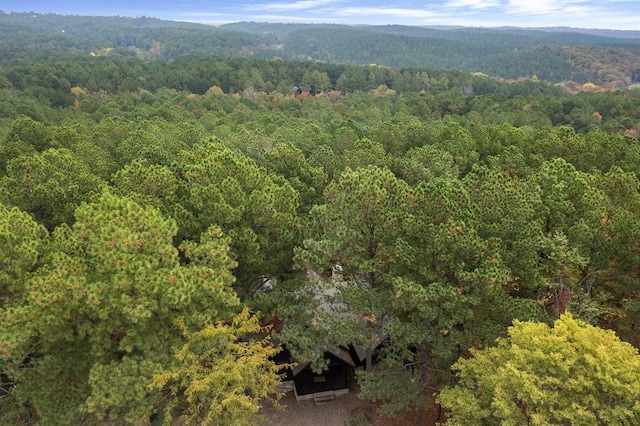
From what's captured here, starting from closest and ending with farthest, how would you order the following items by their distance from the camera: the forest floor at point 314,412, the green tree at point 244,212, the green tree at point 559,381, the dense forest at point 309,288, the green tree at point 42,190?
1. the green tree at point 559,381
2. the dense forest at point 309,288
3. the green tree at point 244,212
4. the green tree at point 42,190
5. the forest floor at point 314,412

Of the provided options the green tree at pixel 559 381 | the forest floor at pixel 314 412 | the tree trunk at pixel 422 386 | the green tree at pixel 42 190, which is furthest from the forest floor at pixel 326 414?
the green tree at pixel 42 190

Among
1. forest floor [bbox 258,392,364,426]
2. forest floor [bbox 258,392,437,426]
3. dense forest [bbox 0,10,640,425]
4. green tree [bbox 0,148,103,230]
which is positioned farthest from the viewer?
forest floor [bbox 258,392,364,426]

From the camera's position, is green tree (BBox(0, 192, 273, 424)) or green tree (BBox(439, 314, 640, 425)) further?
green tree (BBox(0, 192, 273, 424))

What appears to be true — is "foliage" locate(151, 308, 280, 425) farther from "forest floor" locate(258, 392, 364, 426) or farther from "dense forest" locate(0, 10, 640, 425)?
"forest floor" locate(258, 392, 364, 426)

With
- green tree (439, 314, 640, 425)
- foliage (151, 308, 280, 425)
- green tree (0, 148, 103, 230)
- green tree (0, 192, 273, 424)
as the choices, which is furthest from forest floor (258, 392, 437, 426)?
green tree (0, 148, 103, 230)


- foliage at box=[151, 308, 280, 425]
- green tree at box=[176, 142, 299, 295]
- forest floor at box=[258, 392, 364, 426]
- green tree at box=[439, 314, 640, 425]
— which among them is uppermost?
green tree at box=[176, 142, 299, 295]

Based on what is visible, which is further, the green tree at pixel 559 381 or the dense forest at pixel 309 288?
the dense forest at pixel 309 288

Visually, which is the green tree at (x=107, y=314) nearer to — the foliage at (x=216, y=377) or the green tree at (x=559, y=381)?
the foliage at (x=216, y=377)

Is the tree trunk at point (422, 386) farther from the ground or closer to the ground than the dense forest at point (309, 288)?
closer to the ground

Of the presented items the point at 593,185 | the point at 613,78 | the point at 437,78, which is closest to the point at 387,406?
the point at 593,185

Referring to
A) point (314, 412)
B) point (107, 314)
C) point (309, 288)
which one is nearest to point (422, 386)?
point (314, 412)
